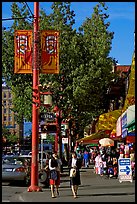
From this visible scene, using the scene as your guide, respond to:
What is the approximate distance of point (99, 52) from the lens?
3622cm

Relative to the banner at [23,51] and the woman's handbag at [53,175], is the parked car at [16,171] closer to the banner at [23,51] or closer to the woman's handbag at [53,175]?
the woman's handbag at [53,175]

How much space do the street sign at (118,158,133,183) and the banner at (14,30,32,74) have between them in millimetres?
7112

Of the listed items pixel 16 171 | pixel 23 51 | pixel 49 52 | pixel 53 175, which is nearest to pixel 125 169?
pixel 16 171

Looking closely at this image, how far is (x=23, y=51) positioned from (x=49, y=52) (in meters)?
1.00

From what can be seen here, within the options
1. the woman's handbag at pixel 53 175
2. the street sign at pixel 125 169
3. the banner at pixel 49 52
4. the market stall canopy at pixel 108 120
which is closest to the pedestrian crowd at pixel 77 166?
the woman's handbag at pixel 53 175

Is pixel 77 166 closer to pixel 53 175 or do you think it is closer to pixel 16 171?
pixel 53 175

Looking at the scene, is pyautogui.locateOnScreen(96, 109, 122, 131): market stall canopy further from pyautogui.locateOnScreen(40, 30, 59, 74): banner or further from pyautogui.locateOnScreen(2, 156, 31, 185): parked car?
pyautogui.locateOnScreen(40, 30, 59, 74): banner

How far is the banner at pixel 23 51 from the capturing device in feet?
64.6

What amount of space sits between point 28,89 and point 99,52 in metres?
5.62

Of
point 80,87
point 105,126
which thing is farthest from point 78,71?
point 105,126

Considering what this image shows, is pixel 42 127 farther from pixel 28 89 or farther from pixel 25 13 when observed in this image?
pixel 25 13

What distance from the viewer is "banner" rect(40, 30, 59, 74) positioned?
19.6 m

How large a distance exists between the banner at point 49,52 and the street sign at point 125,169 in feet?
21.6

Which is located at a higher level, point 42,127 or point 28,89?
point 28,89
